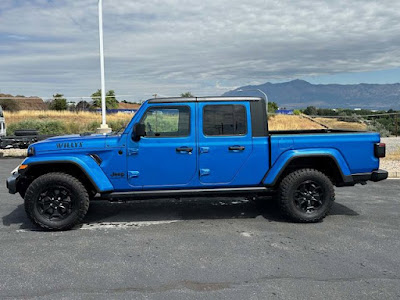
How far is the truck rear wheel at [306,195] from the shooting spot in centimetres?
548

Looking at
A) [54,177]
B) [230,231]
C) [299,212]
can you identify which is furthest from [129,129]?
[299,212]

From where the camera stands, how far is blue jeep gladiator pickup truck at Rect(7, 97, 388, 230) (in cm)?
524

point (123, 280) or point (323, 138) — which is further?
point (323, 138)

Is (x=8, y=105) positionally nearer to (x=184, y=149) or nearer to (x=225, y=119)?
(x=184, y=149)

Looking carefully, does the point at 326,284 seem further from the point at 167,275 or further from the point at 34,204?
the point at 34,204

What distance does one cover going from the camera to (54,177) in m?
5.14

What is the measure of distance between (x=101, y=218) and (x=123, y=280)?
7.86 ft

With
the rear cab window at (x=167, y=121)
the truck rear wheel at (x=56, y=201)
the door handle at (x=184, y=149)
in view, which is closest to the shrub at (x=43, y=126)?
the truck rear wheel at (x=56, y=201)

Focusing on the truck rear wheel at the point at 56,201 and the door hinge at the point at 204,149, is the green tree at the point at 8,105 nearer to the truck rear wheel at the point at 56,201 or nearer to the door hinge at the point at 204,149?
the truck rear wheel at the point at 56,201

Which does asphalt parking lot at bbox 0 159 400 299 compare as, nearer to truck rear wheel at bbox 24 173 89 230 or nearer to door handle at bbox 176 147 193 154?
truck rear wheel at bbox 24 173 89 230

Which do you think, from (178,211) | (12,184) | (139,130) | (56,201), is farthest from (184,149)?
(12,184)

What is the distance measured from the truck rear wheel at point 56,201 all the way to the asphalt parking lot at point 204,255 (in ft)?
0.62

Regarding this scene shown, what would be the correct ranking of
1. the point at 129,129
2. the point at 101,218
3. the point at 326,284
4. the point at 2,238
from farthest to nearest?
the point at 101,218 → the point at 129,129 → the point at 2,238 → the point at 326,284

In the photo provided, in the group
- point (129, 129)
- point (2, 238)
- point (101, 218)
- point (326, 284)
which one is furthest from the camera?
point (101, 218)
